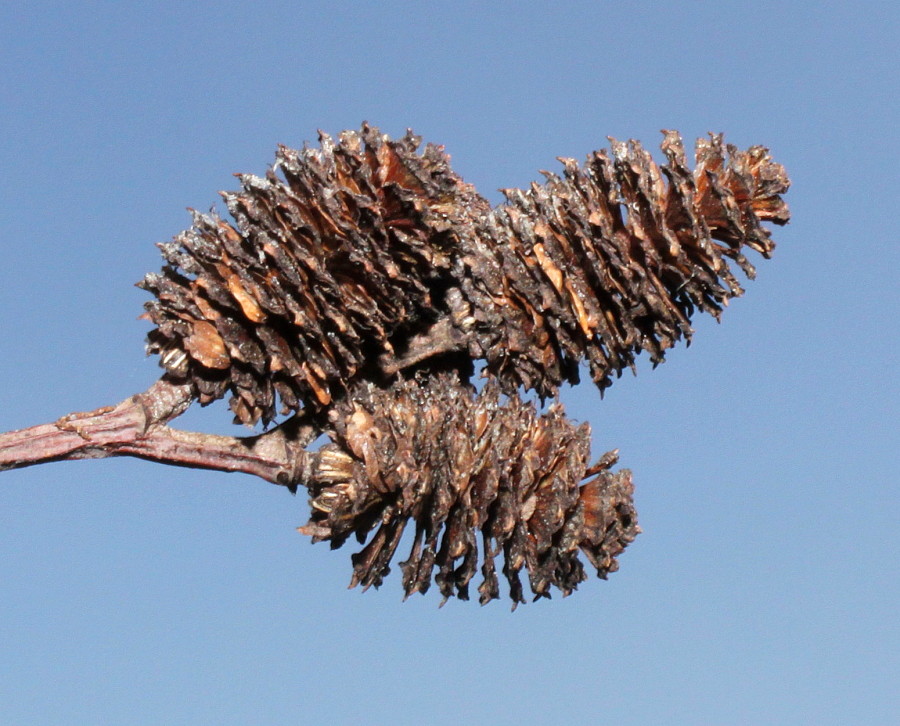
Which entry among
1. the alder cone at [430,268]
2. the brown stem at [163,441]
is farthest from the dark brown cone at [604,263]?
the brown stem at [163,441]

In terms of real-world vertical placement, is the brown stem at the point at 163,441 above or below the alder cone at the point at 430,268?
below

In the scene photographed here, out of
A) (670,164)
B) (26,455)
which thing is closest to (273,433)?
(26,455)

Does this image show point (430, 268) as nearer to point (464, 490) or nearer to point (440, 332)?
point (440, 332)

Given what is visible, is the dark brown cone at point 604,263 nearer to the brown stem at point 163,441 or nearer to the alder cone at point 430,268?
the alder cone at point 430,268

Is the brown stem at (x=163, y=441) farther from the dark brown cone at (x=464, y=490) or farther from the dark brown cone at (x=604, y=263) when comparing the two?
the dark brown cone at (x=604, y=263)

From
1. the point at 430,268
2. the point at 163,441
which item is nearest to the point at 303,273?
the point at 430,268

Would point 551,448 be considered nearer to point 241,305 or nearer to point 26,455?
point 241,305
